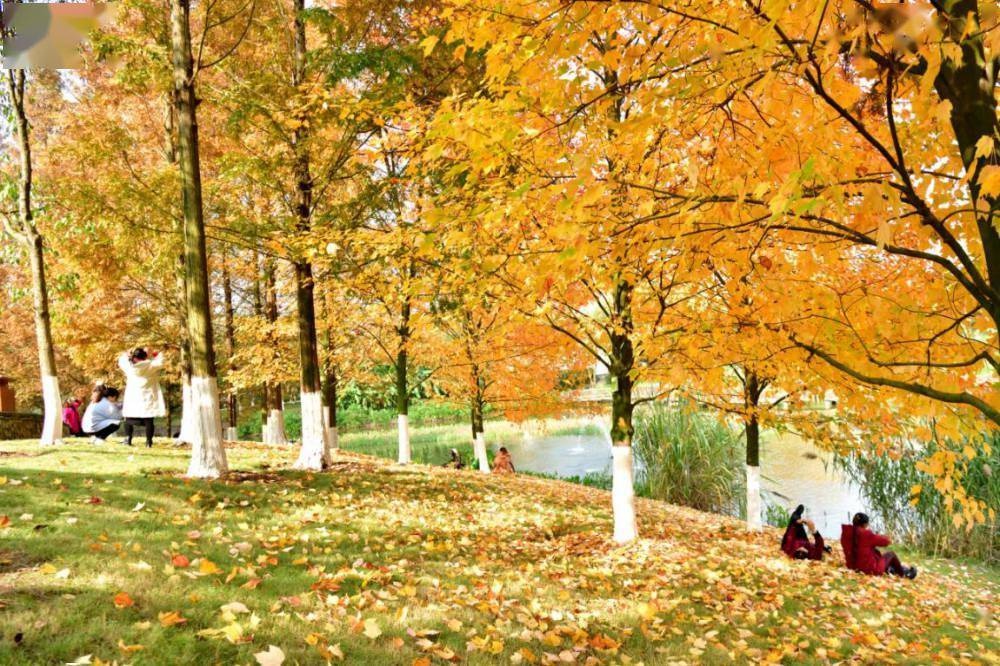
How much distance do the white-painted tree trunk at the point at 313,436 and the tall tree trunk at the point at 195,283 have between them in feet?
6.24

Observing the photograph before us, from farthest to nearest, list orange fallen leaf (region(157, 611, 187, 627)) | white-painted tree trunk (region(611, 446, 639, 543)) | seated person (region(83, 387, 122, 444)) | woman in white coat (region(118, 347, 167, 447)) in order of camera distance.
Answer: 1. seated person (region(83, 387, 122, 444))
2. woman in white coat (region(118, 347, 167, 447))
3. white-painted tree trunk (region(611, 446, 639, 543))
4. orange fallen leaf (region(157, 611, 187, 627))

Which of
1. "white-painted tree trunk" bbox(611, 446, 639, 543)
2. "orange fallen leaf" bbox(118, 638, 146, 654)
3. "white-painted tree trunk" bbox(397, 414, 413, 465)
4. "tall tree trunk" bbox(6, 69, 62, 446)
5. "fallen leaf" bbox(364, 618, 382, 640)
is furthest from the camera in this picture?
"white-painted tree trunk" bbox(397, 414, 413, 465)

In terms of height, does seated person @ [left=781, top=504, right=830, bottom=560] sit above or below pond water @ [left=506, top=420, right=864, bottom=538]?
above

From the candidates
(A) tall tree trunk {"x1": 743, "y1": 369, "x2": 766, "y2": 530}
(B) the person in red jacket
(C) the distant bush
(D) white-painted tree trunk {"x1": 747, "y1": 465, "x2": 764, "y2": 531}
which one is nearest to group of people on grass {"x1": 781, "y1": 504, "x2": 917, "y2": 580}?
(B) the person in red jacket

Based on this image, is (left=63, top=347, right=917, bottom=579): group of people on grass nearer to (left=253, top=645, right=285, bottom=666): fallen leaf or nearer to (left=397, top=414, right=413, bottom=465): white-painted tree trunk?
(left=397, top=414, right=413, bottom=465): white-painted tree trunk

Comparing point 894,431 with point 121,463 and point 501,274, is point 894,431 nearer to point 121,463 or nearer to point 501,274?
point 501,274

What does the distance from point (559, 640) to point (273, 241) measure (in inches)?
269

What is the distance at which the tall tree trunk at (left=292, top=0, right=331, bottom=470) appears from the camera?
30.7 feet

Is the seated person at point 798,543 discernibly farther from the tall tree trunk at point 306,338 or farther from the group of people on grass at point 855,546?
the tall tree trunk at point 306,338

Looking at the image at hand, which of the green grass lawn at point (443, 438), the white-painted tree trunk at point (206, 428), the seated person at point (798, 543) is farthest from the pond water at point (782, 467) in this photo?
the white-painted tree trunk at point (206, 428)

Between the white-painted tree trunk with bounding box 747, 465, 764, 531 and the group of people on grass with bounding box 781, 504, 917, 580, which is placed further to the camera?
the white-painted tree trunk with bounding box 747, 465, 764, 531

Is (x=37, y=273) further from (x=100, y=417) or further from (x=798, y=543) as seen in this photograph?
(x=798, y=543)

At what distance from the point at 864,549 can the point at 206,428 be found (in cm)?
873

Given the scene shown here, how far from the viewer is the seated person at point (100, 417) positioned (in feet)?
35.2
